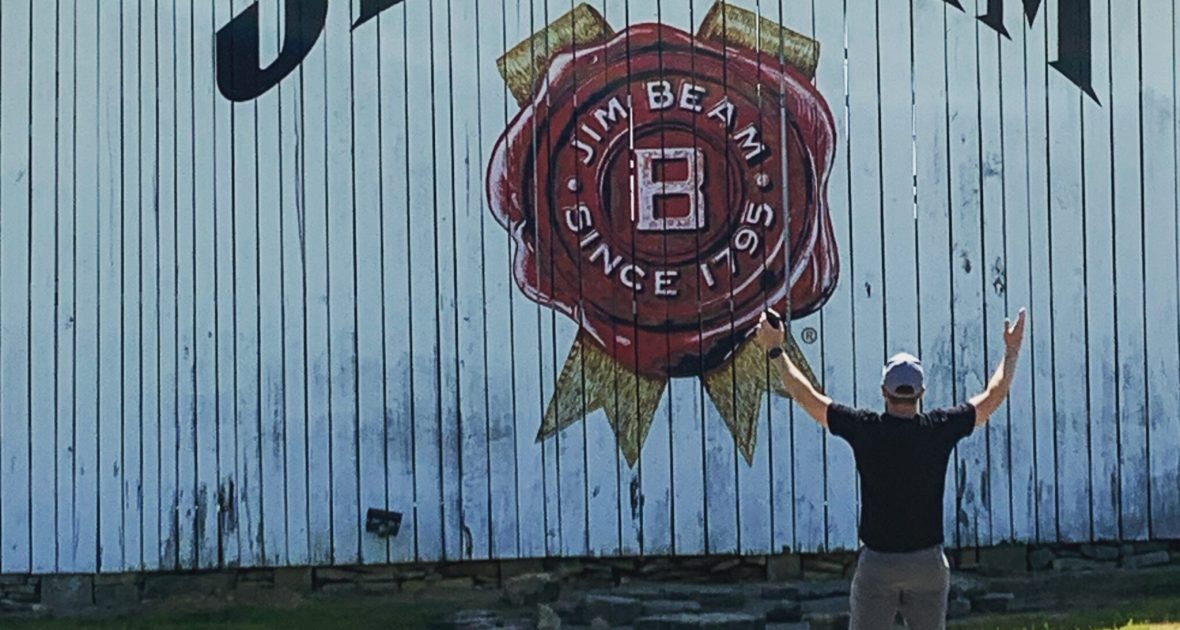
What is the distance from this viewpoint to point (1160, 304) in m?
11.3

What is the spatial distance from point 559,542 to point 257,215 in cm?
242

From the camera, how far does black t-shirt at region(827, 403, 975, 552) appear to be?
21.7 ft

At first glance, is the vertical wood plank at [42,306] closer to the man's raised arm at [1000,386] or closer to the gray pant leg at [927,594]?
the gray pant leg at [927,594]

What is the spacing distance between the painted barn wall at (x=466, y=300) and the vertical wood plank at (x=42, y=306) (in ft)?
0.06

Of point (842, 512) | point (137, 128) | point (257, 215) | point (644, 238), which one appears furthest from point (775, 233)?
point (137, 128)

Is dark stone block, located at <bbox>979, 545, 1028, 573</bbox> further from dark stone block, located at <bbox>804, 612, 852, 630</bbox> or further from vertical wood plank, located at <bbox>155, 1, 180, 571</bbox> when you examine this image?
vertical wood plank, located at <bbox>155, 1, 180, 571</bbox>

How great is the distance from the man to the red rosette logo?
440 centimetres

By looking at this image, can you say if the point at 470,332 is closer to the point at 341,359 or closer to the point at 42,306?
the point at 341,359

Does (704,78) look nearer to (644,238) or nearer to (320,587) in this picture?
(644,238)

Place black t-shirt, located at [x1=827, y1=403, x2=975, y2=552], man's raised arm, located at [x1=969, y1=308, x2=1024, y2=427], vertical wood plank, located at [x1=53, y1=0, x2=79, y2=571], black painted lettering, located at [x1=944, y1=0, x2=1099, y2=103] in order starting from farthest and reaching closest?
black painted lettering, located at [x1=944, y1=0, x2=1099, y2=103], vertical wood plank, located at [x1=53, y1=0, x2=79, y2=571], man's raised arm, located at [x1=969, y1=308, x2=1024, y2=427], black t-shirt, located at [x1=827, y1=403, x2=975, y2=552]

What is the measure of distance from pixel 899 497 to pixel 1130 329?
5063mm

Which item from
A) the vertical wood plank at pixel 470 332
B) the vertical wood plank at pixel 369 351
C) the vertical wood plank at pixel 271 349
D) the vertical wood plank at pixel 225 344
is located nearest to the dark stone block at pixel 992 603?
the vertical wood plank at pixel 470 332

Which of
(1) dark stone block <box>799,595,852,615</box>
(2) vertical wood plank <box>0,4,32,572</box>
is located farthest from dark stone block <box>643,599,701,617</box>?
(2) vertical wood plank <box>0,4,32,572</box>

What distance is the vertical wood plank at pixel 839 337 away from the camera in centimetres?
1117
